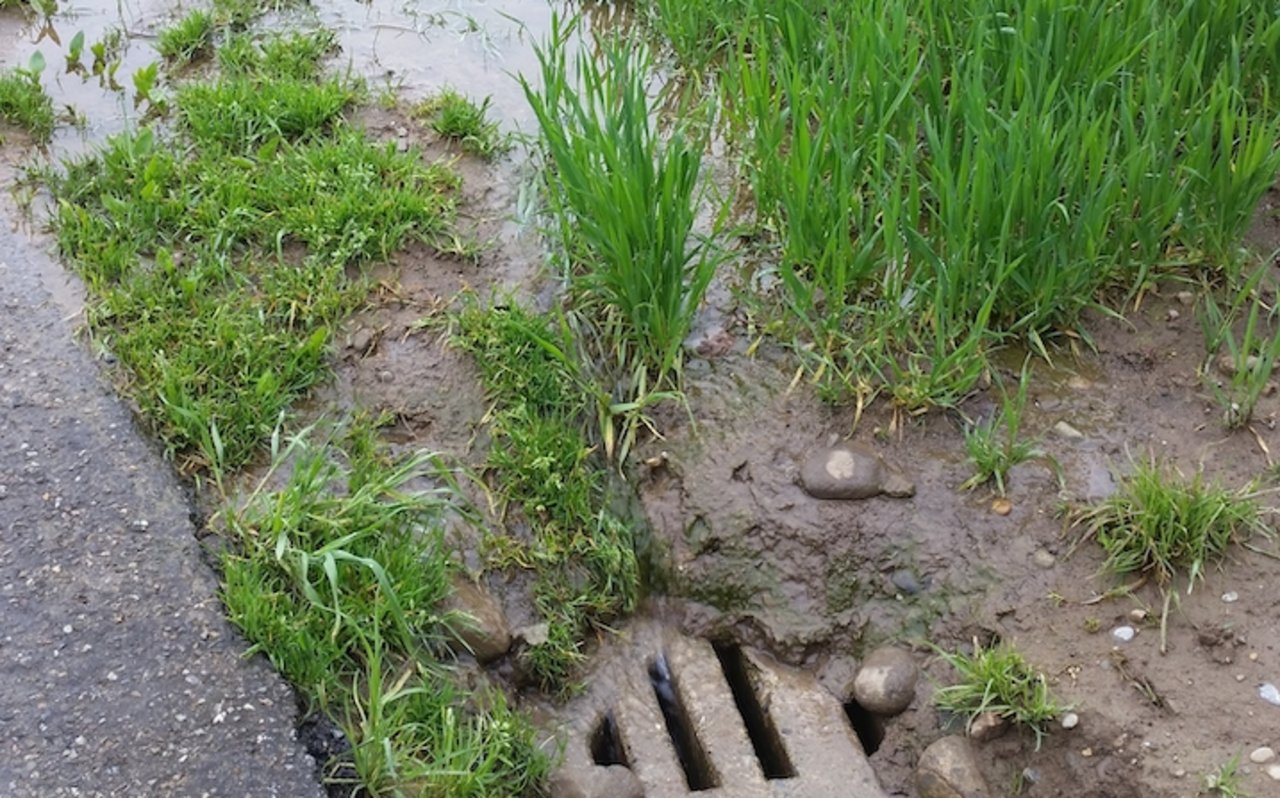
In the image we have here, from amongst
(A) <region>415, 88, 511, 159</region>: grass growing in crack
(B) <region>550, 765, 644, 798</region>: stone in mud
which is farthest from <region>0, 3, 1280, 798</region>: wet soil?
(A) <region>415, 88, 511, 159</region>: grass growing in crack

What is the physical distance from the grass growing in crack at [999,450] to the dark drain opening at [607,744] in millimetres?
936

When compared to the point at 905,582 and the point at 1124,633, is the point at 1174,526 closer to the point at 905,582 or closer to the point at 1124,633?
the point at 1124,633

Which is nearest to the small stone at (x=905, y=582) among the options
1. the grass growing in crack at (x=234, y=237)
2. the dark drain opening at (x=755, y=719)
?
the dark drain opening at (x=755, y=719)

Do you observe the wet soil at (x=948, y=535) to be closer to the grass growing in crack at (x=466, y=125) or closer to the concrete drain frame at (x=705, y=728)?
the concrete drain frame at (x=705, y=728)

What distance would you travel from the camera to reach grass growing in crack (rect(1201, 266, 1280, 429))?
2934 millimetres

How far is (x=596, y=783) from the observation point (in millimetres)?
2537

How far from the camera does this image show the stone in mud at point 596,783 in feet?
8.30

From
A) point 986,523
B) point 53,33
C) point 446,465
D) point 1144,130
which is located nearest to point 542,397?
point 446,465

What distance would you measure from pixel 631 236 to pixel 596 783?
126cm

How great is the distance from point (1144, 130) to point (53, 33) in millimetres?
3604

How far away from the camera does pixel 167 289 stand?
3.38 meters

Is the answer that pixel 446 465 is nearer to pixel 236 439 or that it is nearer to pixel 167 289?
pixel 236 439

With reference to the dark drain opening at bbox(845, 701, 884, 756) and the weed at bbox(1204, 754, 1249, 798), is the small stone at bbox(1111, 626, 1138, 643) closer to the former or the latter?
the weed at bbox(1204, 754, 1249, 798)

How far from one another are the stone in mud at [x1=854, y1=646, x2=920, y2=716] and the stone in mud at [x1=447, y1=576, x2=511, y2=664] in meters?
0.75
